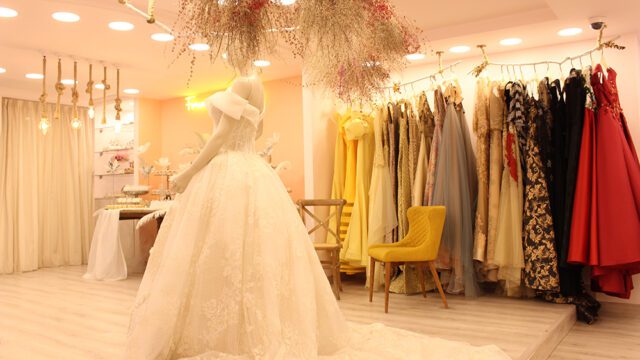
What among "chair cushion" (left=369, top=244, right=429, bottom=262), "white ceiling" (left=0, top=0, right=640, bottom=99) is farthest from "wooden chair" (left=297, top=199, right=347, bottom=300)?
"white ceiling" (left=0, top=0, right=640, bottom=99)

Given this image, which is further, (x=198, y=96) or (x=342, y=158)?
(x=198, y=96)

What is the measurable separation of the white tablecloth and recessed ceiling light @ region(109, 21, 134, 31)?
2397mm

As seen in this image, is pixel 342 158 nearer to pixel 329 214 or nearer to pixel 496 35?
pixel 329 214

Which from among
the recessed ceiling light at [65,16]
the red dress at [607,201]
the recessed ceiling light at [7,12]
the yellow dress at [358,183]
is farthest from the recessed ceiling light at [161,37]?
the red dress at [607,201]

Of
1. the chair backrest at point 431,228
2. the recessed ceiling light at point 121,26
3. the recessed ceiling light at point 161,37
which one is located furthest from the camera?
the recessed ceiling light at point 161,37

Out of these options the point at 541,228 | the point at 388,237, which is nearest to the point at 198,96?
the point at 388,237

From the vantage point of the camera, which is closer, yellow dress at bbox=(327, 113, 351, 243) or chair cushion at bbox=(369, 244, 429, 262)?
chair cushion at bbox=(369, 244, 429, 262)

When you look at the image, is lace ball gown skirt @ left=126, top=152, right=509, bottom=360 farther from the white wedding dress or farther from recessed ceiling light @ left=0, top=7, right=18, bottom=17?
recessed ceiling light @ left=0, top=7, right=18, bottom=17

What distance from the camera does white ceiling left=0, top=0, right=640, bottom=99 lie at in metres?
4.12

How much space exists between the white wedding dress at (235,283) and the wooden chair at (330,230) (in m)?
2.05

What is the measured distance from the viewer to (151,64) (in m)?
6.00

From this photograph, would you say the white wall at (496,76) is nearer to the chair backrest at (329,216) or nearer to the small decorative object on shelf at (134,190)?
the chair backrest at (329,216)

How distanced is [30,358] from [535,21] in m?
4.04

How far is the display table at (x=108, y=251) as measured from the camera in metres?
6.28
